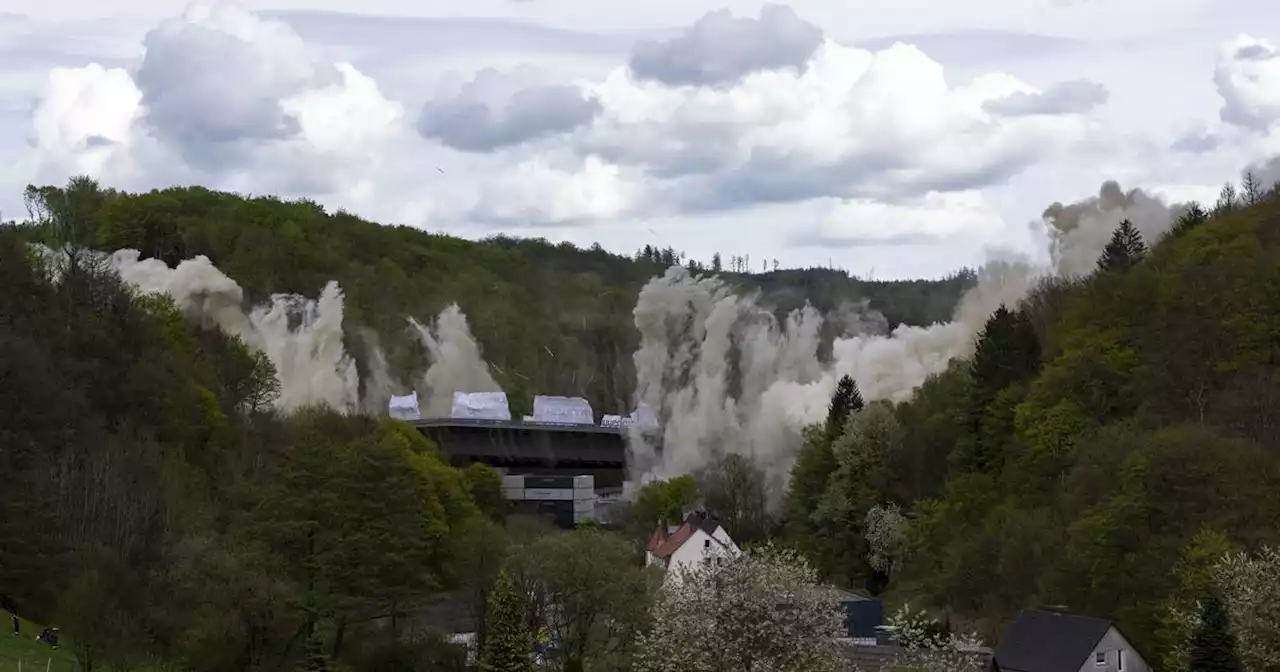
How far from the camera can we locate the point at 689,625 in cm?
3944

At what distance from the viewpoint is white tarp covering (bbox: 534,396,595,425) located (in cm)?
12388

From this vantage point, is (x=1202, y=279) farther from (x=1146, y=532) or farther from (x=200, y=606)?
(x=200, y=606)

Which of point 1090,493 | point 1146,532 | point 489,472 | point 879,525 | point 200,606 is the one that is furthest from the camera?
point 489,472

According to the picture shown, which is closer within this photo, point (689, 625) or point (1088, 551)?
point (689, 625)

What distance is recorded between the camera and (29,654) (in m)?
42.4

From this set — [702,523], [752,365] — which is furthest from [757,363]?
[702,523]

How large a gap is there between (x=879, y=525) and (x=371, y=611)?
1300 inches

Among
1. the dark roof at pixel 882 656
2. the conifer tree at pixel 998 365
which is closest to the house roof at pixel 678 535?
the conifer tree at pixel 998 365

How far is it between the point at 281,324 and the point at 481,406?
1637cm

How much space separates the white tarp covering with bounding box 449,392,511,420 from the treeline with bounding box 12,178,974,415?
1629 cm

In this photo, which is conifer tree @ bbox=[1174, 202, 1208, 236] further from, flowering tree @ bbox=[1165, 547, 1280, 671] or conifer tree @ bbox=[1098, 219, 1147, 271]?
flowering tree @ bbox=[1165, 547, 1280, 671]

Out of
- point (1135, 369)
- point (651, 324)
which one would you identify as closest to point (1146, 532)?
point (1135, 369)

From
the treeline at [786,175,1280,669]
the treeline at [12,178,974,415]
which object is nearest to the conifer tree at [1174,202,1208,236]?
the treeline at [786,175,1280,669]

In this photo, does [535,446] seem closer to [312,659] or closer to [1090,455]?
[1090,455]
